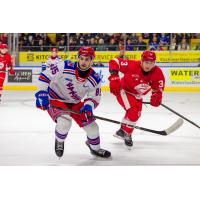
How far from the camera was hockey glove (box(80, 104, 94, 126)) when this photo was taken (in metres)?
2.39

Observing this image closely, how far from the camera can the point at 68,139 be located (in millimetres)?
3037

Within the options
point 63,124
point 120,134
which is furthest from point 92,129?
point 120,134

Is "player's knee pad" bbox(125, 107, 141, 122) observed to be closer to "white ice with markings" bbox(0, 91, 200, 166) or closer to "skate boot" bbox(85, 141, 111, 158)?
"white ice with markings" bbox(0, 91, 200, 166)

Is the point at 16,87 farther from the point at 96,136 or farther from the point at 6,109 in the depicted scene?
the point at 96,136

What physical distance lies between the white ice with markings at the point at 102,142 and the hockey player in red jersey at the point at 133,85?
0.65 feet

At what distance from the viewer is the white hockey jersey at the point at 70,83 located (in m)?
2.42

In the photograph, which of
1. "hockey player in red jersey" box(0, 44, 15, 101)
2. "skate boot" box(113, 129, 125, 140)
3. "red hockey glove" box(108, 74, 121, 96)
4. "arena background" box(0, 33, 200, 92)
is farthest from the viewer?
"hockey player in red jersey" box(0, 44, 15, 101)

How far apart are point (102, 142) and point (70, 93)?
577 mm

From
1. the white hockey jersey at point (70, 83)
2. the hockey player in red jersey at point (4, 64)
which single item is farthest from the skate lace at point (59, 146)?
the hockey player in red jersey at point (4, 64)

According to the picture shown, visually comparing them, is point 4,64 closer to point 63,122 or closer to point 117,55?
point 117,55

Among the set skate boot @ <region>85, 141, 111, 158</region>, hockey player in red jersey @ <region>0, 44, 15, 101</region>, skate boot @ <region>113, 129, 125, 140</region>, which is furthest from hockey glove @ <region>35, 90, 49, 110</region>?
hockey player in red jersey @ <region>0, 44, 15, 101</region>

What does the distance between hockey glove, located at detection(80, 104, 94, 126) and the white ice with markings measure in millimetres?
237

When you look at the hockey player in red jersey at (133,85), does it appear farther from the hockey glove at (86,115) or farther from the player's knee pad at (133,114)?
the hockey glove at (86,115)

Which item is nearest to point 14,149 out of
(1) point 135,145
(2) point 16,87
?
(1) point 135,145
